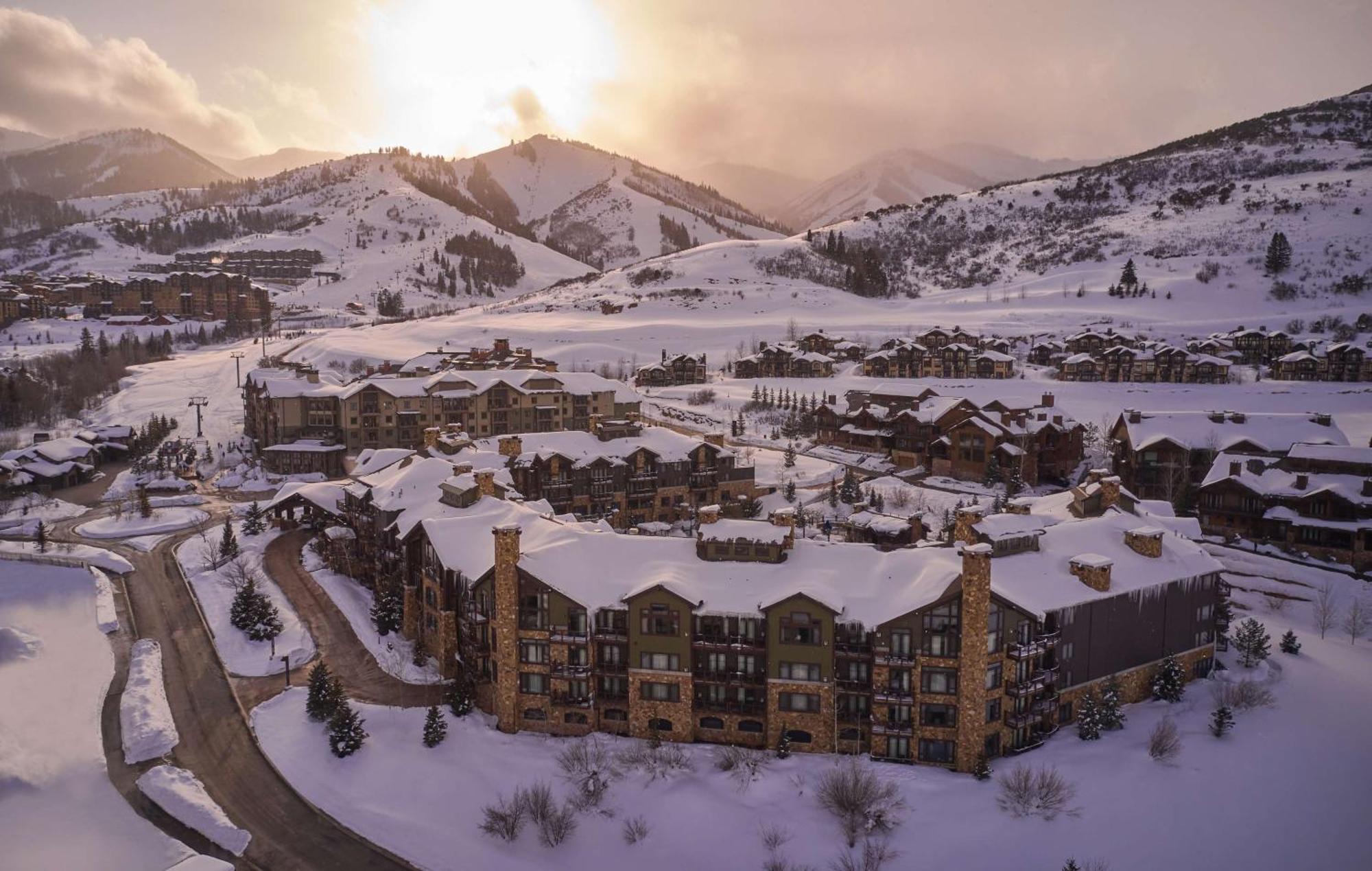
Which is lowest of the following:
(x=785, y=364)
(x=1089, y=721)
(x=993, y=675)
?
(x=1089, y=721)

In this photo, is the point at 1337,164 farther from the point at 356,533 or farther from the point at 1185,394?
the point at 356,533

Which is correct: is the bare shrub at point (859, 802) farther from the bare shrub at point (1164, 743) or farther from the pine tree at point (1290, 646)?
the pine tree at point (1290, 646)

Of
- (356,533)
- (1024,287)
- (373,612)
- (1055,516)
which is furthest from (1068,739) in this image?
(1024,287)

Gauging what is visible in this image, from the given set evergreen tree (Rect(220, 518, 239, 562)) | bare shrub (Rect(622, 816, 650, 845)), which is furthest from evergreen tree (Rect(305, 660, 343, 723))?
evergreen tree (Rect(220, 518, 239, 562))

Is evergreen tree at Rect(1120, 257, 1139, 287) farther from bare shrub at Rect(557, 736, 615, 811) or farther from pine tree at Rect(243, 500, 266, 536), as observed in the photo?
bare shrub at Rect(557, 736, 615, 811)

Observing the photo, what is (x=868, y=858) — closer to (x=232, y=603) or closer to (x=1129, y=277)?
(x=232, y=603)

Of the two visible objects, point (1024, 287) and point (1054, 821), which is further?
point (1024, 287)

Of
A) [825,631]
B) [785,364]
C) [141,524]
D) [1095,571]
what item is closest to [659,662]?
[825,631]
